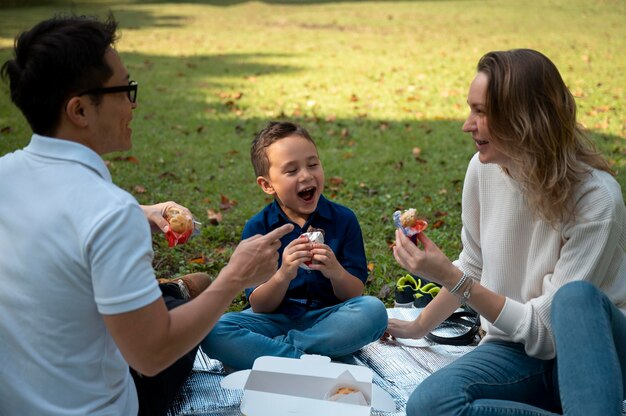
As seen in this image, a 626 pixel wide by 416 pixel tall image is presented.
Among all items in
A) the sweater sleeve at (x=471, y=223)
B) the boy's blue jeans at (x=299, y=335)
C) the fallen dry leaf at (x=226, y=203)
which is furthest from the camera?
the fallen dry leaf at (x=226, y=203)

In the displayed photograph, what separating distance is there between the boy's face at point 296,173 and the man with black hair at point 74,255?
135 cm

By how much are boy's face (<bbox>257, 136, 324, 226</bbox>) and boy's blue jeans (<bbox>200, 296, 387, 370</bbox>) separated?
51 cm

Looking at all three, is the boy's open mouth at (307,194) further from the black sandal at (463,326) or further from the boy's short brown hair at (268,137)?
the black sandal at (463,326)

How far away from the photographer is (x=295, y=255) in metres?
3.24

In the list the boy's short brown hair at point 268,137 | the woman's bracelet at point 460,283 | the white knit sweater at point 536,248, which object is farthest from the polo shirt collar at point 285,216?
the woman's bracelet at point 460,283

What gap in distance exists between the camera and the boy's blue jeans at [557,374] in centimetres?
245

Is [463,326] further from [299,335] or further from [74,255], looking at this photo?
[74,255]

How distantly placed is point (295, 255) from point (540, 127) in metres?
1.12

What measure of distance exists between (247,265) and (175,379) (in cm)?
88

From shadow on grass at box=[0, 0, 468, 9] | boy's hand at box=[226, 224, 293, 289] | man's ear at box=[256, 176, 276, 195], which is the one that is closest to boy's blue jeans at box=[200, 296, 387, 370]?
man's ear at box=[256, 176, 276, 195]

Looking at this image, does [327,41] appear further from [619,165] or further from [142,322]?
[142,322]

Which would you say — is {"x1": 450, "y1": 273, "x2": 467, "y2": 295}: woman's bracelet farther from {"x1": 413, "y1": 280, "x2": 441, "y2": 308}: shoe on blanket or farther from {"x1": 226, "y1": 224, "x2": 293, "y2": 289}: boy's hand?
{"x1": 413, "y1": 280, "x2": 441, "y2": 308}: shoe on blanket

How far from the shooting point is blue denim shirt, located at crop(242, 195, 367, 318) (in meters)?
3.62

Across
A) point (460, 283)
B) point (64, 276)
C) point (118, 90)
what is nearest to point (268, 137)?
point (460, 283)
